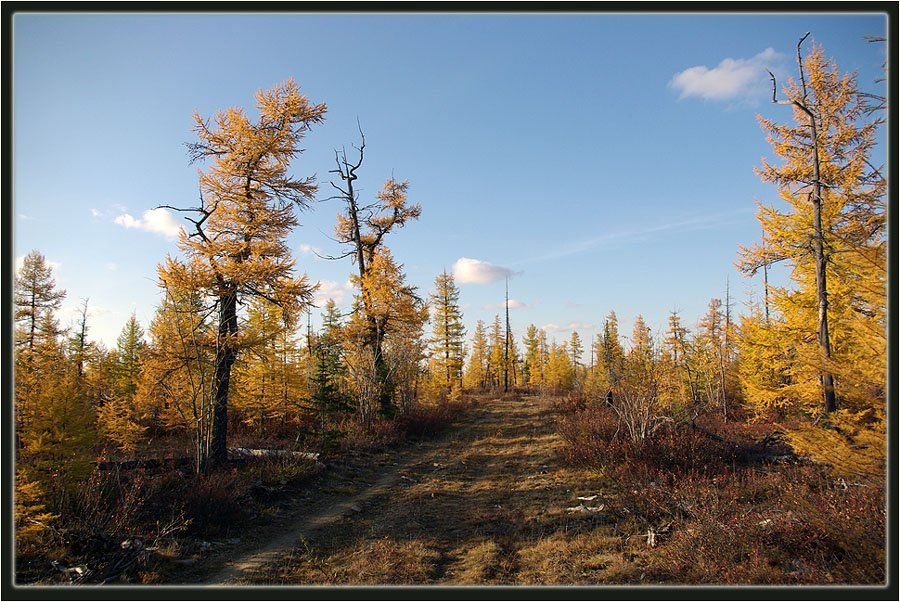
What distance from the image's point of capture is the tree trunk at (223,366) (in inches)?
459

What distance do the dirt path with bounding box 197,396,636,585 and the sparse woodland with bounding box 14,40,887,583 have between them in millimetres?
698

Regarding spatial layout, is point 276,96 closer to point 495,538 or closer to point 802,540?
point 495,538

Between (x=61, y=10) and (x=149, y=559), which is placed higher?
(x=61, y=10)

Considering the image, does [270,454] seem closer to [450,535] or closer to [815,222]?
[450,535]

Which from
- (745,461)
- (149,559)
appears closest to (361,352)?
(149,559)

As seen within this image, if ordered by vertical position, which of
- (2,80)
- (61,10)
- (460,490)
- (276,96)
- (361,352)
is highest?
(276,96)

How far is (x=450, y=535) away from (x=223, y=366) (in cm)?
857

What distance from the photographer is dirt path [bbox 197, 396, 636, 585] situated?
5.70 meters

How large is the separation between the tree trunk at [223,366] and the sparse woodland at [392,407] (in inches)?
3.1

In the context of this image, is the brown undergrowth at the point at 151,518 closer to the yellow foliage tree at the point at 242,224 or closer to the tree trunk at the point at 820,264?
the yellow foliage tree at the point at 242,224

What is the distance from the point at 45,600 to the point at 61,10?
16.7 ft

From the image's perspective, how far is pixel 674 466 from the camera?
33.6ft

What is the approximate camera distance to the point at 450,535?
24.3ft

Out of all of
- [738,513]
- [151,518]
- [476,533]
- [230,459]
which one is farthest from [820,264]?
[230,459]
